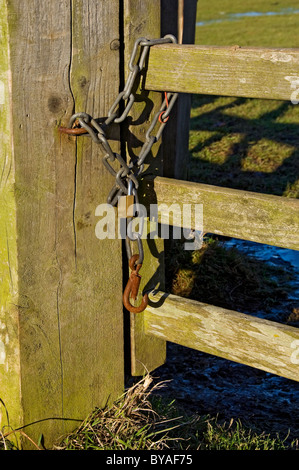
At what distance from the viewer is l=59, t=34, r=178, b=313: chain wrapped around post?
2023mm

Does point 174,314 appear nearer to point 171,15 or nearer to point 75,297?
point 75,297

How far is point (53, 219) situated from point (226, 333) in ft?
2.52

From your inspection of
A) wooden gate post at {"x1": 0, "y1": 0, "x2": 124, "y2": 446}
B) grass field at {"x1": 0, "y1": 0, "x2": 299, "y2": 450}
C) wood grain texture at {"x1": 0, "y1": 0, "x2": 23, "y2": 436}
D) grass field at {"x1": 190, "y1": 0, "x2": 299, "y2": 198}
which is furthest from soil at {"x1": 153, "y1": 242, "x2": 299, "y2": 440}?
grass field at {"x1": 190, "y1": 0, "x2": 299, "y2": 198}

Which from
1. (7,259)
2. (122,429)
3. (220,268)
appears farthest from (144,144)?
(220,268)

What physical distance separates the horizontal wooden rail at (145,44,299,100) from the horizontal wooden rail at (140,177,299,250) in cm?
34

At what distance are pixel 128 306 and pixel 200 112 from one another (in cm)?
724

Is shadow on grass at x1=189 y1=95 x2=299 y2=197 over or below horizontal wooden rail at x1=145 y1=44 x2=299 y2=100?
below

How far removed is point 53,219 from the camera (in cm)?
212

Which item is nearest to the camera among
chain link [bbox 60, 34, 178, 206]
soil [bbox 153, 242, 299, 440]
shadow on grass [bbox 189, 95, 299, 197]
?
chain link [bbox 60, 34, 178, 206]

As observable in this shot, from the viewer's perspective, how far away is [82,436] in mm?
2400

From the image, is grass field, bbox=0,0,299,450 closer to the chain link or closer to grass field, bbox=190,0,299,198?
grass field, bbox=190,0,299,198

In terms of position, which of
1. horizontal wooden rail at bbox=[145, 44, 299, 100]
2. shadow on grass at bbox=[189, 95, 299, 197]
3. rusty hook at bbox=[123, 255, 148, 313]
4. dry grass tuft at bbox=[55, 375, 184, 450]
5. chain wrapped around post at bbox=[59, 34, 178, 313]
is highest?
horizontal wooden rail at bbox=[145, 44, 299, 100]

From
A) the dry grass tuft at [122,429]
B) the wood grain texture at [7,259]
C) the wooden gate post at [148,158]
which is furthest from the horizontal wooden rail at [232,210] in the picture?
the dry grass tuft at [122,429]

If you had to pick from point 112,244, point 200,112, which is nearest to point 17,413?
point 112,244
